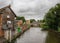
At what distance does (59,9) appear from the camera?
139 ft

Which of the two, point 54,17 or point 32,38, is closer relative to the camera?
point 32,38

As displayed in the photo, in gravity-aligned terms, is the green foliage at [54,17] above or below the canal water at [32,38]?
above

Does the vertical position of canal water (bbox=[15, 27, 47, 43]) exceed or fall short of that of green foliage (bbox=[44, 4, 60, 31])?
it falls short

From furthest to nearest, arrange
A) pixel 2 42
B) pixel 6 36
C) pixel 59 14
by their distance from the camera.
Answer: pixel 59 14 < pixel 6 36 < pixel 2 42

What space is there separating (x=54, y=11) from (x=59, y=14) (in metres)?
2.21

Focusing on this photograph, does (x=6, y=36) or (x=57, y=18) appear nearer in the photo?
(x=6, y=36)

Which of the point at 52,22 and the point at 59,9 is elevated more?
the point at 59,9

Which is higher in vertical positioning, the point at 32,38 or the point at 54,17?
the point at 54,17

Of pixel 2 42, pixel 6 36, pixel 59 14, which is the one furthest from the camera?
pixel 59 14

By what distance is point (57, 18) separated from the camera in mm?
41812

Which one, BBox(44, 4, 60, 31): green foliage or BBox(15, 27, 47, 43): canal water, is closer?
BBox(15, 27, 47, 43): canal water

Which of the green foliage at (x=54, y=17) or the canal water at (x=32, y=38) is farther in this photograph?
the green foliage at (x=54, y=17)

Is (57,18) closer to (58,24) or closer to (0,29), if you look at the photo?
(58,24)

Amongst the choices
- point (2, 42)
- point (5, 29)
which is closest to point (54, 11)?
point (5, 29)
